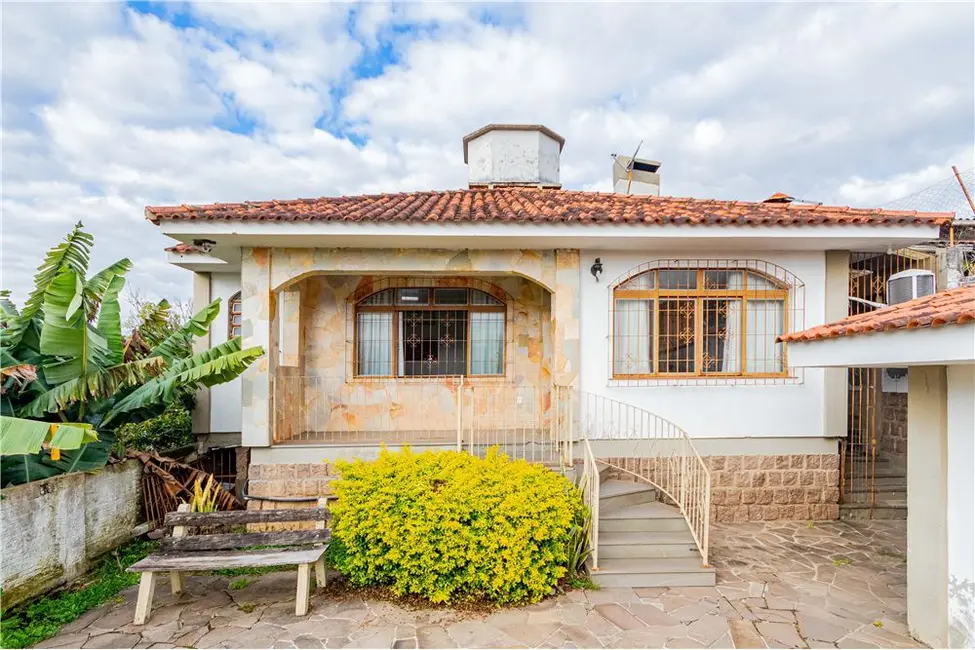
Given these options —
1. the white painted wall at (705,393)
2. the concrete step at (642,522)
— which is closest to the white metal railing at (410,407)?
the white painted wall at (705,393)

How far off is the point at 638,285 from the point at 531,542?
15.3ft

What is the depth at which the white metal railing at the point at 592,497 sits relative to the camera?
18.0ft

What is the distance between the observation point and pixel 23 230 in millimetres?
8656

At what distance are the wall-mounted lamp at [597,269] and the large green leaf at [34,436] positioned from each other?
665cm

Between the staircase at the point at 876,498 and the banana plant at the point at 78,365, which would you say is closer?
the banana plant at the point at 78,365

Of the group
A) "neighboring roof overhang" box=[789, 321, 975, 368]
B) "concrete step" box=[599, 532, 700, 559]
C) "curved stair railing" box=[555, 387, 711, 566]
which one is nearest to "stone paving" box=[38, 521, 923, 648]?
"concrete step" box=[599, 532, 700, 559]

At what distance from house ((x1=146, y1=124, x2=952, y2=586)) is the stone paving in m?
1.23

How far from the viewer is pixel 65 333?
584 centimetres

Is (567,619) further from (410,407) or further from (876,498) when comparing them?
(876,498)

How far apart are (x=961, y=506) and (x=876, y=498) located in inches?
204

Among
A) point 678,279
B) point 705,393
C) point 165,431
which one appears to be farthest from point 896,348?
point 165,431

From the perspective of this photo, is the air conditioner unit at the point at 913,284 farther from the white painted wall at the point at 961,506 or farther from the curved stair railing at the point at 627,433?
the curved stair railing at the point at 627,433

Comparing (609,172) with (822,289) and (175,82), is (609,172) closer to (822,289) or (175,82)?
(822,289)

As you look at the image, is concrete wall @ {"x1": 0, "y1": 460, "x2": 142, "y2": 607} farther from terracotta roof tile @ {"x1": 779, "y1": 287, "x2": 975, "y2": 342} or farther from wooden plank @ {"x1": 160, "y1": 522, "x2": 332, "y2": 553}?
terracotta roof tile @ {"x1": 779, "y1": 287, "x2": 975, "y2": 342}
